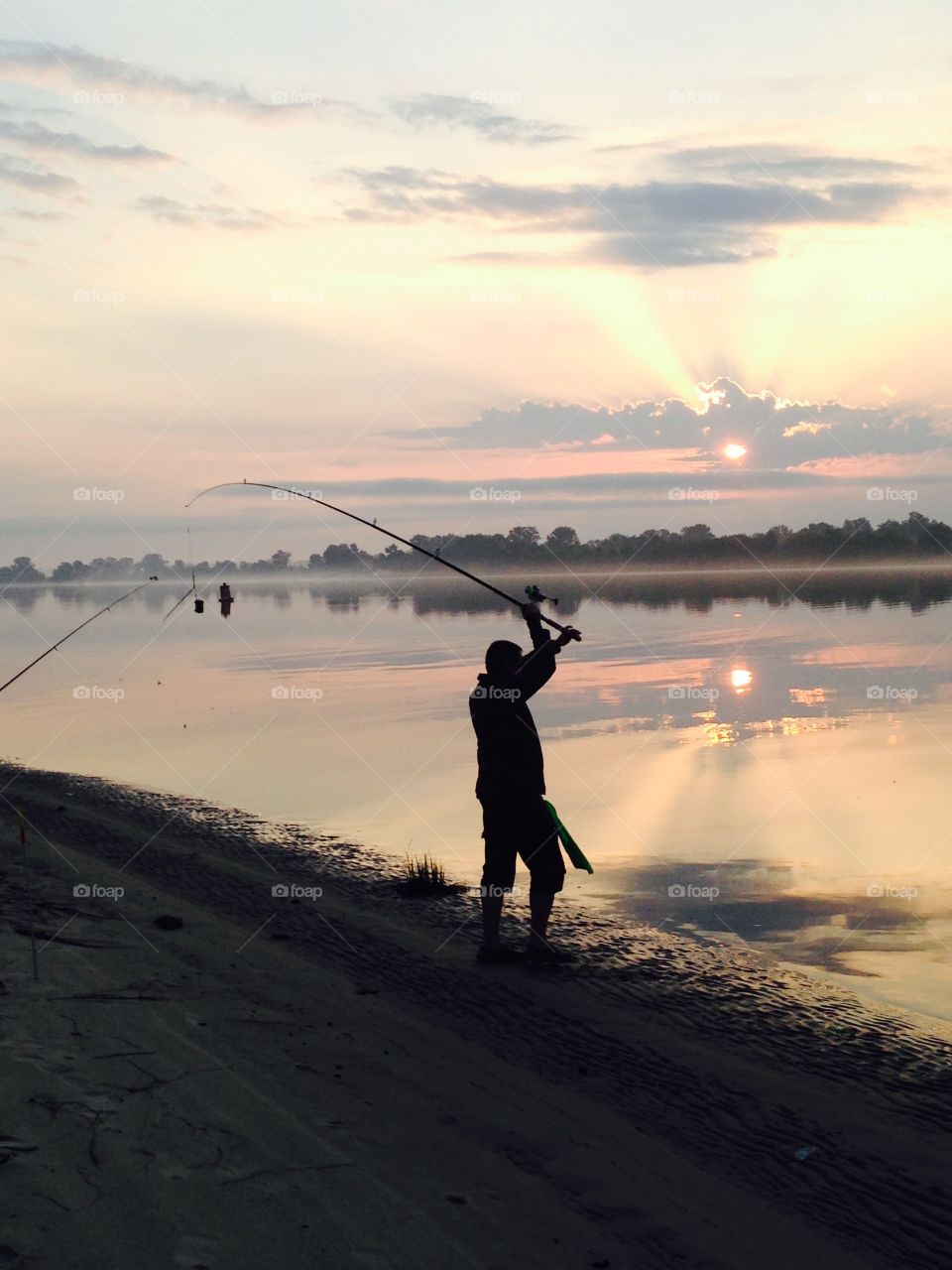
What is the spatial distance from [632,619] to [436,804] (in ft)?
107

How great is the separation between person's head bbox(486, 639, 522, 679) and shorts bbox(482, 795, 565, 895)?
2.74ft

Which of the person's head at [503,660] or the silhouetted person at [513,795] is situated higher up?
the person's head at [503,660]

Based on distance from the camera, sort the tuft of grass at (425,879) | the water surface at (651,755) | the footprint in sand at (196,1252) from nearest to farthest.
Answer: the footprint in sand at (196,1252), the water surface at (651,755), the tuft of grass at (425,879)

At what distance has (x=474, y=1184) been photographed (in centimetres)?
444

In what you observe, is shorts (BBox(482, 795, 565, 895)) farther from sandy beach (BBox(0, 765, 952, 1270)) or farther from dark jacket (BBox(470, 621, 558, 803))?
sandy beach (BBox(0, 765, 952, 1270))

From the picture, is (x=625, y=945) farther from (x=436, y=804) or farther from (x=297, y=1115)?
(x=436, y=804)

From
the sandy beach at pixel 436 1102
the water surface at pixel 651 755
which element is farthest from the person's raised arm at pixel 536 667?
the water surface at pixel 651 755

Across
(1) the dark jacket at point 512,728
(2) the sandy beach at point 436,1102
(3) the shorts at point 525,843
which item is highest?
(1) the dark jacket at point 512,728

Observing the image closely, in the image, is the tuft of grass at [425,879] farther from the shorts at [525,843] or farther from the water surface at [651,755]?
the shorts at [525,843]

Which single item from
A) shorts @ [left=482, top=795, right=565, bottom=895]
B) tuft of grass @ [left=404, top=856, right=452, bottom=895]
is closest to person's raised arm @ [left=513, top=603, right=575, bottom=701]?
shorts @ [left=482, top=795, right=565, bottom=895]

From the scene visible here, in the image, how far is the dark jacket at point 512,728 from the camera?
7.87 meters

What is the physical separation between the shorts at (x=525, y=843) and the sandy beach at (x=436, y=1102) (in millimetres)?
594

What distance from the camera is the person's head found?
792 cm

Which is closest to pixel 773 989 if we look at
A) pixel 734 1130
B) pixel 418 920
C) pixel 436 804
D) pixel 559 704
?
pixel 734 1130
